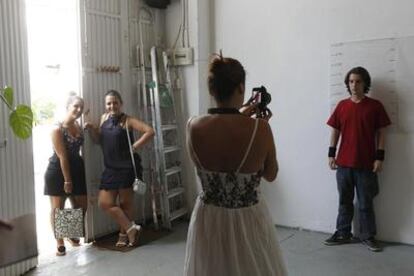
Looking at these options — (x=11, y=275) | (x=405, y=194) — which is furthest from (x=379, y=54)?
(x=11, y=275)

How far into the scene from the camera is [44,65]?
4590mm

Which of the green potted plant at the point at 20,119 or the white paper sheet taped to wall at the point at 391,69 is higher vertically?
the white paper sheet taped to wall at the point at 391,69

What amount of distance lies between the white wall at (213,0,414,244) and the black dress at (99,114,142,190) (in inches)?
61.0

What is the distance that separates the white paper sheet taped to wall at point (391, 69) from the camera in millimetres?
4257

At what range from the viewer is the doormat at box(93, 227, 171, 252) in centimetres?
451

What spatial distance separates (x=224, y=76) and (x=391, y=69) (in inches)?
112

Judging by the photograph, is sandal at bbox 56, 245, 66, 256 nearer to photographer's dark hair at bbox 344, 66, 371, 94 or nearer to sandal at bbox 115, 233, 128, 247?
sandal at bbox 115, 233, 128, 247

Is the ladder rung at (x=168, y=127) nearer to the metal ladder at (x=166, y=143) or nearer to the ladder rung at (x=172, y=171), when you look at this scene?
the metal ladder at (x=166, y=143)

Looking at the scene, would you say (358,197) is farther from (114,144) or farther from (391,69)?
(114,144)

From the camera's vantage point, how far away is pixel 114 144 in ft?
14.8

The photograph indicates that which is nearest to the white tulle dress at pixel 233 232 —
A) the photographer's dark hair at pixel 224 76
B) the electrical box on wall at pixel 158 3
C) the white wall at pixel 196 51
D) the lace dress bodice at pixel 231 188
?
the lace dress bodice at pixel 231 188

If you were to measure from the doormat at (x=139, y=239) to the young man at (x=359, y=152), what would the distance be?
170 cm

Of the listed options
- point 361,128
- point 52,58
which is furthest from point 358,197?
point 52,58

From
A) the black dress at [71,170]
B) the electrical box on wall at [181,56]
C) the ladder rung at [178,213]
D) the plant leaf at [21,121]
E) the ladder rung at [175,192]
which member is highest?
the electrical box on wall at [181,56]
